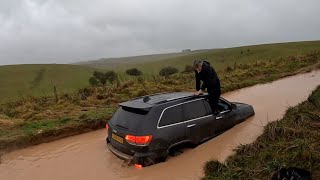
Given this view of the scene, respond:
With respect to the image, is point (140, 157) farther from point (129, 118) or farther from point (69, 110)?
point (69, 110)

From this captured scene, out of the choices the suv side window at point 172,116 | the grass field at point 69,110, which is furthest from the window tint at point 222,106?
the grass field at point 69,110

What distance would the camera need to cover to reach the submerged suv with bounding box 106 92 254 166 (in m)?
7.09

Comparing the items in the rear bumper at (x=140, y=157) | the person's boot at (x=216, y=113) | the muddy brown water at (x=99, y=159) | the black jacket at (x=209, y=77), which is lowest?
the muddy brown water at (x=99, y=159)

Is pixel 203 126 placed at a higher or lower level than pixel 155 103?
lower

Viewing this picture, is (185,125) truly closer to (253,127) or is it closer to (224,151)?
(224,151)

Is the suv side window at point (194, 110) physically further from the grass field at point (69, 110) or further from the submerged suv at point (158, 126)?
the grass field at point (69, 110)

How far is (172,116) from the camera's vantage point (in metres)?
7.62

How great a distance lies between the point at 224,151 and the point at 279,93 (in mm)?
7883

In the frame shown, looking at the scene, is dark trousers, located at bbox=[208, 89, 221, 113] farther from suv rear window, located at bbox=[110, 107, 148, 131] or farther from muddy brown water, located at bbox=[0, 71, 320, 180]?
suv rear window, located at bbox=[110, 107, 148, 131]

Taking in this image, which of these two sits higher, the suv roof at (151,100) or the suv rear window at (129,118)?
the suv roof at (151,100)

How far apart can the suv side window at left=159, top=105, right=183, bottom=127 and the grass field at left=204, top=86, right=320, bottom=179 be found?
128 centimetres

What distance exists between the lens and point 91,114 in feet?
38.8

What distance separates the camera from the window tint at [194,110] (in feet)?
26.1

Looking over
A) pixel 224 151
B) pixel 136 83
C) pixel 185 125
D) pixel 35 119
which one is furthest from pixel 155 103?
pixel 136 83
